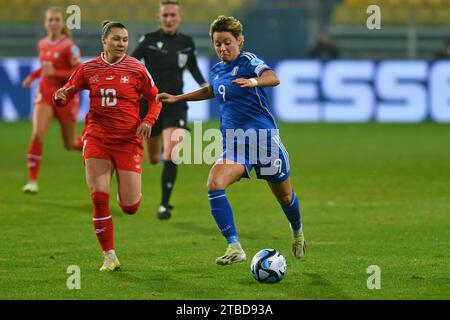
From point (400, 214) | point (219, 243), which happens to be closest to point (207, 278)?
point (219, 243)

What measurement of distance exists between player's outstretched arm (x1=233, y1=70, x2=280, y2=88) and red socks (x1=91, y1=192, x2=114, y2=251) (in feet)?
5.00

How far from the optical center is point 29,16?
83.2ft

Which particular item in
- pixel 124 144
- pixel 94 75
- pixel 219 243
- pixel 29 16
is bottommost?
pixel 219 243

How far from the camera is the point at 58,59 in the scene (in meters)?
13.8

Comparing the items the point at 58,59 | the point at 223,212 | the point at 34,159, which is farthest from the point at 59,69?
the point at 223,212

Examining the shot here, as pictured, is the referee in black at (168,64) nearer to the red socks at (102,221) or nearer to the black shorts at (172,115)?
the black shorts at (172,115)

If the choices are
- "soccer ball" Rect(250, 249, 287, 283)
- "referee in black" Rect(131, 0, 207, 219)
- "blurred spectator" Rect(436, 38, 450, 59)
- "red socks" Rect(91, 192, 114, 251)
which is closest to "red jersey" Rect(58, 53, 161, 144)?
"red socks" Rect(91, 192, 114, 251)

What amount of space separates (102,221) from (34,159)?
5.45 meters

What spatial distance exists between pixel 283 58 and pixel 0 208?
1354cm

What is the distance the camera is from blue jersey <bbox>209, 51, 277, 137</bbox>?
8.44 metres

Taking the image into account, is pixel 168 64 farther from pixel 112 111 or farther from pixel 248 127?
pixel 248 127

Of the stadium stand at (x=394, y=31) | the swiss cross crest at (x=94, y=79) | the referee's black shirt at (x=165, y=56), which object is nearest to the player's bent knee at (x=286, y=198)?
the swiss cross crest at (x=94, y=79)

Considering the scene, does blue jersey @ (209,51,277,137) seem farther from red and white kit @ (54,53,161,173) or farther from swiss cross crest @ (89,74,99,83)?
swiss cross crest @ (89,74,99,83)
